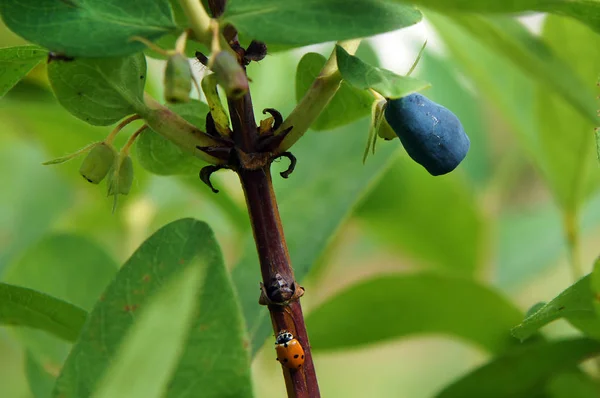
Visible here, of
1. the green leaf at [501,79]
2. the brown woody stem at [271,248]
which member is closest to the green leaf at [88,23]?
the brown woody stem at [271,248]

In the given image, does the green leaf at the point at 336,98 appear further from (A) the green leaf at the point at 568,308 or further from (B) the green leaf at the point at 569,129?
(B) the green leaf at the point at 569,129

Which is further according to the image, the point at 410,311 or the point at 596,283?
the point at 410,311

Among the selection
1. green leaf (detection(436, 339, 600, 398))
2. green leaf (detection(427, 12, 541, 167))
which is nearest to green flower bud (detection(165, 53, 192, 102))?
green leaf (detection(436, 339, 600, 398))

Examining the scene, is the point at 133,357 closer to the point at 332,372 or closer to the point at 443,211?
the point at 443,211

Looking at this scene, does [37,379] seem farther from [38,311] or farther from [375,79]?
[375,79]

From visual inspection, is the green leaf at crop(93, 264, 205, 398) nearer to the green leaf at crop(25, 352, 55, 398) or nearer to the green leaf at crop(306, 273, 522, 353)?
the green leaf at crop(25, 352, 55, 398)

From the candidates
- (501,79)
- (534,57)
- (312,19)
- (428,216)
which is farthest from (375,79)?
(428,216)
